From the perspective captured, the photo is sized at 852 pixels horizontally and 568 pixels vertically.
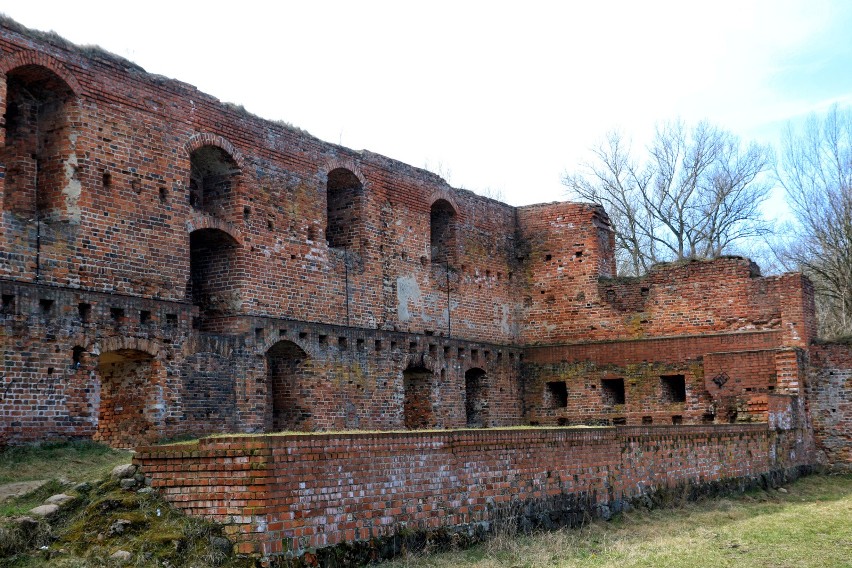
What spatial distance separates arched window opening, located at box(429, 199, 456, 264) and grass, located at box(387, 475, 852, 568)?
8770 mm

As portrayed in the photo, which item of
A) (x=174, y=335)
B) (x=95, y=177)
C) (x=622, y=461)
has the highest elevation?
(x=95, y=177)

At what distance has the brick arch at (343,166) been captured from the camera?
1712 cm

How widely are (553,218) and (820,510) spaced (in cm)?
1052

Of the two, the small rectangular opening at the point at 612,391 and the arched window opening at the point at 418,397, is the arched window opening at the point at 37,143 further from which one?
the small rectangular opening at the point at 612,391

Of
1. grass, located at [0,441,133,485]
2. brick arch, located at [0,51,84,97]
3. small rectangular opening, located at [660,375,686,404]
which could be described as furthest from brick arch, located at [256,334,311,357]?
small rectangular opening, located at [660,375,686,404]

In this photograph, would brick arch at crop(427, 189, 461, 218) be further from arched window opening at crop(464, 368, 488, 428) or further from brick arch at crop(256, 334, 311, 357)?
brick arch at crop(256, 334, 311, 357)

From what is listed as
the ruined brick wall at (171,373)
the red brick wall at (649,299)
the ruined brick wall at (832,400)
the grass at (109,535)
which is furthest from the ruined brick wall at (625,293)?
the grass at (109,535)

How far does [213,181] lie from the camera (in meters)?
15.6

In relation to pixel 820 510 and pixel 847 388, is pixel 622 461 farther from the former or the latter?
pixel 847 388

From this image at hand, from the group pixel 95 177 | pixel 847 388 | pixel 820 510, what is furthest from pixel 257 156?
pixel 847 388

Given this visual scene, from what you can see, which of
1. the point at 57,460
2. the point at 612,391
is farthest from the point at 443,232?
the point at 57,460

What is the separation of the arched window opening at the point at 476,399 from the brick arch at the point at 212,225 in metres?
7.15

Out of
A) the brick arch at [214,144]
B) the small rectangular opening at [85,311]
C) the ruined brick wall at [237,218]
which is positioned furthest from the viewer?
the brick arch at [214,144]

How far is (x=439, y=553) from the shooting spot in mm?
8742
